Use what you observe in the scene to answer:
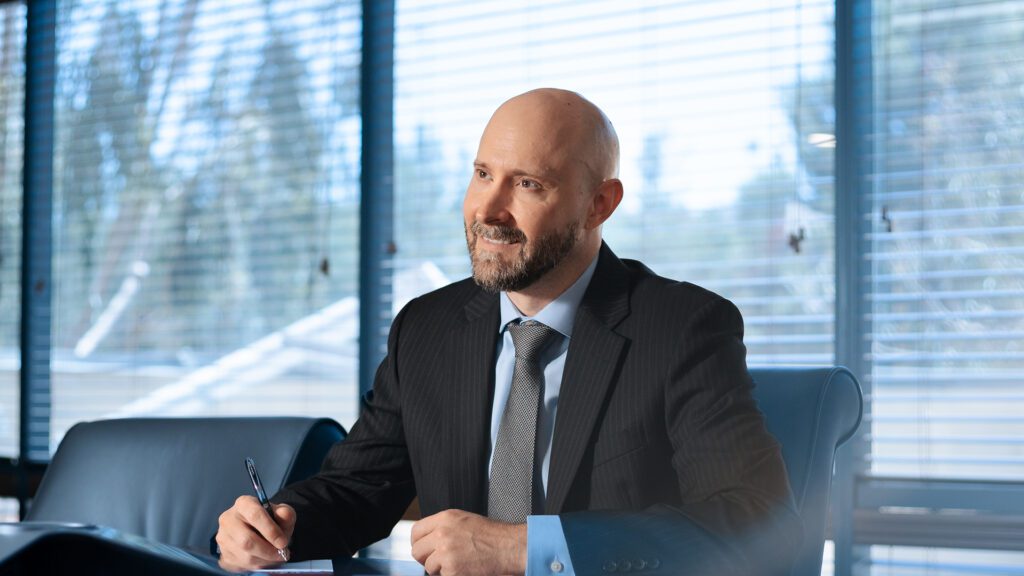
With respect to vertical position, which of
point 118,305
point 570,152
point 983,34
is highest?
point 983,34

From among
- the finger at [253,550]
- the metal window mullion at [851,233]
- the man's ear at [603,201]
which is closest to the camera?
the finger at [253,550]

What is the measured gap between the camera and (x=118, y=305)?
401 centimetres

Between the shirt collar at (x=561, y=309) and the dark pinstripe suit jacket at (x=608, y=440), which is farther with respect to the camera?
the shirt collar at (x=561, y=309)

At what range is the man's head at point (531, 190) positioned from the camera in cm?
175

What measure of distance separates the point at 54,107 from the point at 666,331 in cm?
337

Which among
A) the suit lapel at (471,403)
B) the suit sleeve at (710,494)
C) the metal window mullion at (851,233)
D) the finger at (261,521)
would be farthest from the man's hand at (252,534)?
the metal window mullion at (851,233)

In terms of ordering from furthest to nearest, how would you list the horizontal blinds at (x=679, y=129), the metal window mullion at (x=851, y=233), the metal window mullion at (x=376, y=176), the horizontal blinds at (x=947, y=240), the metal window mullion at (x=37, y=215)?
the metal window mullion at (x=37, y=215) → the metal window mullion at (x=376, y=176) → the horizontal blinds at (x=679, y=129) → the metal window mullion at (x=851, y=233) → the horizontal blinds at (x=947, y=240)

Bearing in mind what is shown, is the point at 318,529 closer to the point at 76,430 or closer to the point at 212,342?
the point at 76,430

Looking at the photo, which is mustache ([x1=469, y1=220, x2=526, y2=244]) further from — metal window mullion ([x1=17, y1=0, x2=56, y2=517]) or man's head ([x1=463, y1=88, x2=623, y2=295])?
metal window mullion ([x1=17, y1=0, x2=56, y2=517])

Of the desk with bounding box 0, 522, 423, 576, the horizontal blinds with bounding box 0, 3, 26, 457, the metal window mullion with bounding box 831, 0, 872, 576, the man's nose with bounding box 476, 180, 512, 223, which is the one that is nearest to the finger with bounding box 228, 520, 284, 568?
the man's nose with bounding box 476, 180, 512, 223

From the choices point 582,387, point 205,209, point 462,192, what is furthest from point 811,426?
point 205,209

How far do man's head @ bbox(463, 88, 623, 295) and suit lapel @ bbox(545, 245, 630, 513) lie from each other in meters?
0.13

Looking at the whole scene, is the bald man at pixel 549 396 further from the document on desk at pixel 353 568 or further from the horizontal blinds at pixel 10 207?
the horizontal blinds at pixel 10 207

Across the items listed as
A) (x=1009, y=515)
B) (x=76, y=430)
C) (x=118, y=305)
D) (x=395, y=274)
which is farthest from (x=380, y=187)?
(x=1009, y=515)
